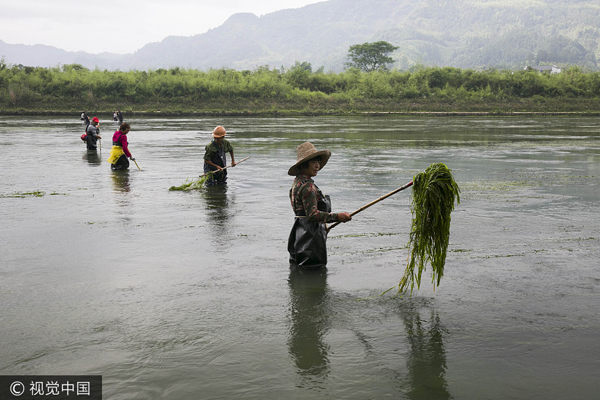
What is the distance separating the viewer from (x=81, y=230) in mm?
8203

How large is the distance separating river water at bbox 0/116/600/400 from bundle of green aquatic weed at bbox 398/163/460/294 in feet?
1.50

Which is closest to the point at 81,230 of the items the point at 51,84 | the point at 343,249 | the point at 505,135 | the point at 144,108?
the point at 343,249

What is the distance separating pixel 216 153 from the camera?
1154 centimetres

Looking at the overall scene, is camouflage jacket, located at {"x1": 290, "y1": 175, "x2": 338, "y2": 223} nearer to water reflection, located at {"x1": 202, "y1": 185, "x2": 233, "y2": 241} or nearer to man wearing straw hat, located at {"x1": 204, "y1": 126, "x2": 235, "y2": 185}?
water reflection, located at {"x1": 202, "y1": 185, "x2": 233, "y2": 241}

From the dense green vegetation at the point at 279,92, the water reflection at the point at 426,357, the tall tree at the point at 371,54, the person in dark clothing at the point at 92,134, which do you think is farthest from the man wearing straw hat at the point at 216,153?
the tall tree at the point at 371,54

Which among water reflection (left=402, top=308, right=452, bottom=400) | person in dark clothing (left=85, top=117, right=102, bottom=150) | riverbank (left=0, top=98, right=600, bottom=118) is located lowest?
water reflection (left=402, top=308, right=452, bottom=400)

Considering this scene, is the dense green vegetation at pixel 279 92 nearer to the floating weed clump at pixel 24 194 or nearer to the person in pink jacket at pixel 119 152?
the person in pink jacket at pixel 119 152

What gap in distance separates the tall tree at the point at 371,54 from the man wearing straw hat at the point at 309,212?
101823 mm

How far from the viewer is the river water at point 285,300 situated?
3830 mm

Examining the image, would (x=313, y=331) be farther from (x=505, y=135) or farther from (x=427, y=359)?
(x=505, y=135)

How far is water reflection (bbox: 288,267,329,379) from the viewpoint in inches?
157

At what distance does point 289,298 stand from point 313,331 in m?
0.78

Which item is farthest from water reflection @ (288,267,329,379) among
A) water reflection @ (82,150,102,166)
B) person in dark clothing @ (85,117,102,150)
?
person in dark clothing @ (85,117,102,150)

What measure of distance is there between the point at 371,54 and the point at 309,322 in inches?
4161
